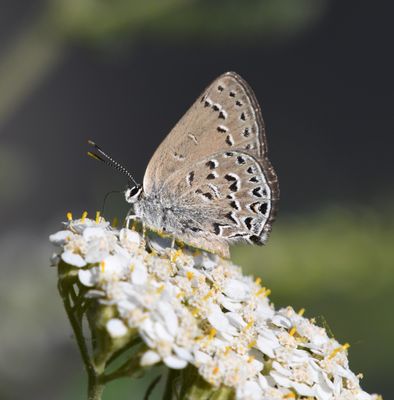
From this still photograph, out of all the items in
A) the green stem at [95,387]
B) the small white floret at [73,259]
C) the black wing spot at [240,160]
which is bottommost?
the green stem at [95,387]

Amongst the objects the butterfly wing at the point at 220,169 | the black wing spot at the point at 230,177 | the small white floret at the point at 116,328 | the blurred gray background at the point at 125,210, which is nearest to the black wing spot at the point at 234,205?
the butterfly wing at the point at 220,169

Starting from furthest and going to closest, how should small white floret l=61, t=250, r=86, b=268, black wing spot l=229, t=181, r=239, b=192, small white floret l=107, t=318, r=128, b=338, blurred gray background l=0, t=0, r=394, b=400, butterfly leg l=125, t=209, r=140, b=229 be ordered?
1. blurred gray background l=0, t=0, r=394, b=400
2. black wing spot l=229, t=181, r=239, b=192
3. butterfly leg l=125, t=209, r=140, b=229
4. small white floret l=61, t=250, r=86, b=268
5. small white floret l=107, t=318, r=128, b=338

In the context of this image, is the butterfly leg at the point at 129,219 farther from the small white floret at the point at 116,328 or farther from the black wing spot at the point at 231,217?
the small white floret at the point at 116,328

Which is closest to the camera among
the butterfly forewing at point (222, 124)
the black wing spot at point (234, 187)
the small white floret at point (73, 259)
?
the small white floret at point (73, 259)

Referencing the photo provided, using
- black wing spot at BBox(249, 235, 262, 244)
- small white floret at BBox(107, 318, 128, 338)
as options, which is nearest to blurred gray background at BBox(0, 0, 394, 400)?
black wing spot at BBox(249, 235, 262, 244)

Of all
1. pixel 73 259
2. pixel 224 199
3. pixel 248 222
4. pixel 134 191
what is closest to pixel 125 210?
pixel 134 191

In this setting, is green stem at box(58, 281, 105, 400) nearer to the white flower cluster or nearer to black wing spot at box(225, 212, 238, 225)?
the white flower cluster
